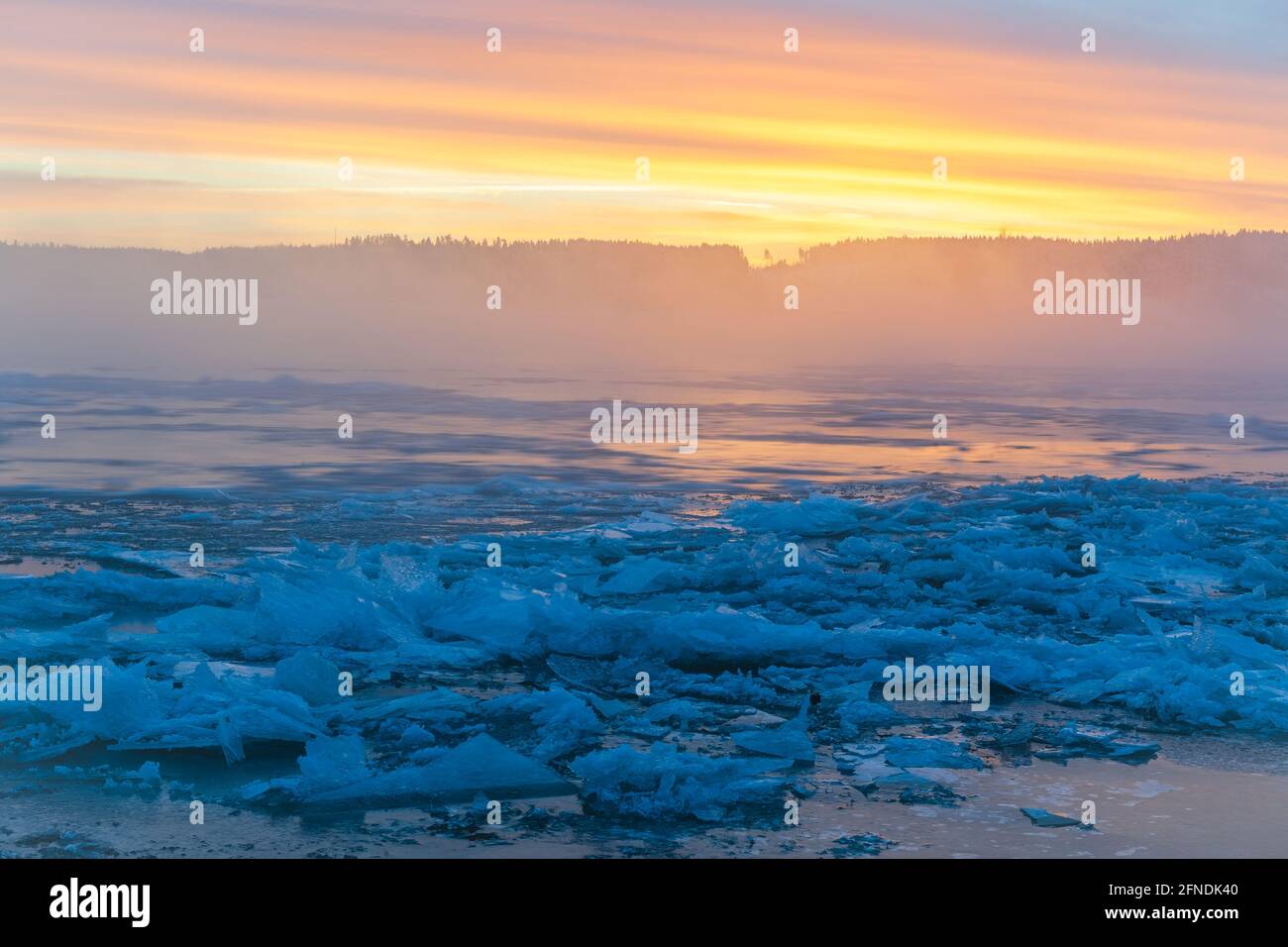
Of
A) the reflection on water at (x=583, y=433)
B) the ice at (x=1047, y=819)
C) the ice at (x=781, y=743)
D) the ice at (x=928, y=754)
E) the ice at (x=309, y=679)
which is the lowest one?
the ice at (x=1047, y=819)

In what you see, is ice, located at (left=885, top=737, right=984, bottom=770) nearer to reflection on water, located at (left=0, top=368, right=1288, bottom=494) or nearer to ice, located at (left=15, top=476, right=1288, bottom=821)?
ice, located at (left=15, top=476, right=1288, bottom=821)

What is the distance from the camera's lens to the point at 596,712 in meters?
7.52

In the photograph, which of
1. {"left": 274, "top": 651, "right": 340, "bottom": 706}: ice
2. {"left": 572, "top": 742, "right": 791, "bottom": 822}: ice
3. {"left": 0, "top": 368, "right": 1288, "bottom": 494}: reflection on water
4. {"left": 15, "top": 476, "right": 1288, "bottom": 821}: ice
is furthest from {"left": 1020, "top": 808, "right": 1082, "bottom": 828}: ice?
{"left": 0, "top": 368, "right": 1288, "bottom": 494}: reflection on water

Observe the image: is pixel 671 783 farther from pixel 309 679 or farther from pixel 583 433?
pixel 583 433

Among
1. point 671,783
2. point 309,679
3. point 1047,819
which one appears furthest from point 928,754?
point 309,679

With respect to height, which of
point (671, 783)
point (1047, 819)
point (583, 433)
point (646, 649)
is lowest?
point (1047, 819)

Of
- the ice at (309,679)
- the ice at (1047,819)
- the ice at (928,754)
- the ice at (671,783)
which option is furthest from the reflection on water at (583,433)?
the ice at (1047,819)

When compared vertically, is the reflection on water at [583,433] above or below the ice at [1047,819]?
above

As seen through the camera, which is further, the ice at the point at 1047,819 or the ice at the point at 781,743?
the ice at the point at 781,743

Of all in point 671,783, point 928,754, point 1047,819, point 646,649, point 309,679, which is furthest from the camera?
point 646,649

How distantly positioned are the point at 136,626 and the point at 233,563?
186cm

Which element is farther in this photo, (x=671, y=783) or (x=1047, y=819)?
(x=671, y=783)

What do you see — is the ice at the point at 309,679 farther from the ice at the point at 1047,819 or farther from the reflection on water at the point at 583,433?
the reflection on water at the point at 583,433
